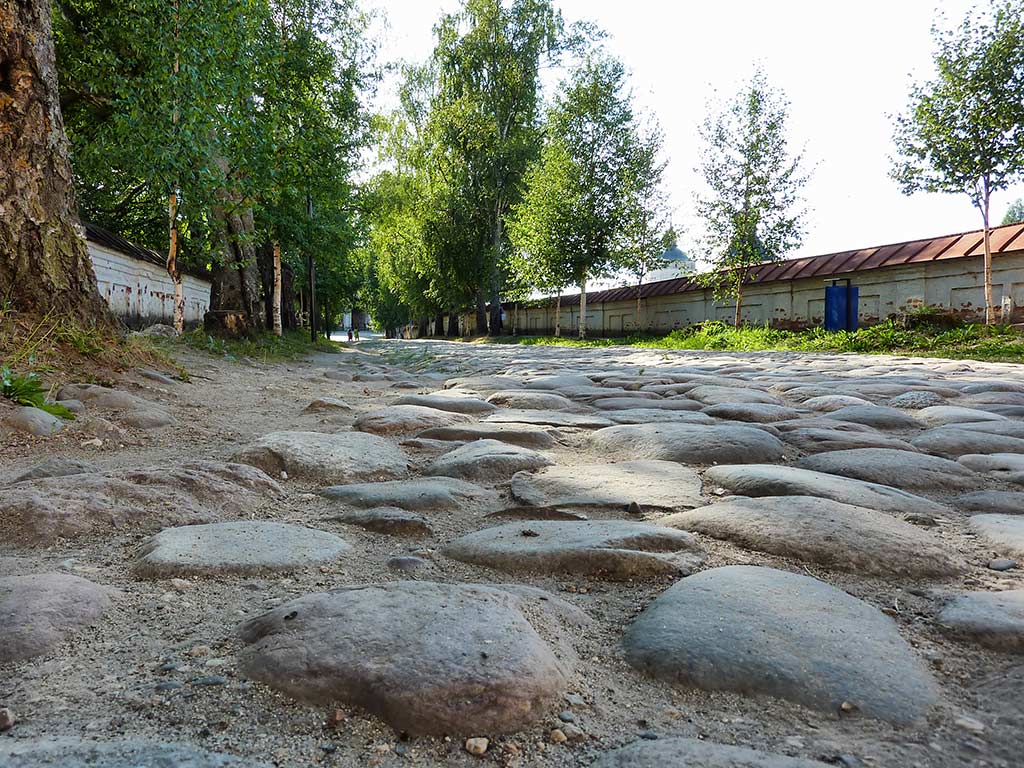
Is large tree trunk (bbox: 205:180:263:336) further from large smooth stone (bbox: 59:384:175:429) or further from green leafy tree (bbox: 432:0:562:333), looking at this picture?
green leafy tree (bbox: 432:0:562:333)

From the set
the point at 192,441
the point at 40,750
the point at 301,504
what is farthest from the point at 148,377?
the point at 40,750

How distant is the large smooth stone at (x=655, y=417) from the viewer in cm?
352

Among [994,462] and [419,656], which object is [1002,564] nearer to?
[994,462]

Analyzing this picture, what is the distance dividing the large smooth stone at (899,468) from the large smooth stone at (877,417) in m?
0.85

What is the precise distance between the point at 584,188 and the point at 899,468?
69.5ft

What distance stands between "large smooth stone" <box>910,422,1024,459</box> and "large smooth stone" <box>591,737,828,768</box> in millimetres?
2354

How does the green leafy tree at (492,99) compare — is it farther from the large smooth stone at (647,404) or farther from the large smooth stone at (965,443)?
the large smooth stone at (965,443)

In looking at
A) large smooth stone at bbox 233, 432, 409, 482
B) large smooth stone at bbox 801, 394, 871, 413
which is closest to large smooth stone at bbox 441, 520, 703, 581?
large smooth stone at bbox 233, 432, 409, 482

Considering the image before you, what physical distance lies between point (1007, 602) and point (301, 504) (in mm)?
1815

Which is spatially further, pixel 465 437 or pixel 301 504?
pixel 465 437

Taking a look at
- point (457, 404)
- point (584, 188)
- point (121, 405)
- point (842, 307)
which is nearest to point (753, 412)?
point (457, 404)

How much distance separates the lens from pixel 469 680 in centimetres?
96

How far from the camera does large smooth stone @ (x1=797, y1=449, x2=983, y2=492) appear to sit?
89.7 inches

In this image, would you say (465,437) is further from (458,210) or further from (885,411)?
(458,210)
